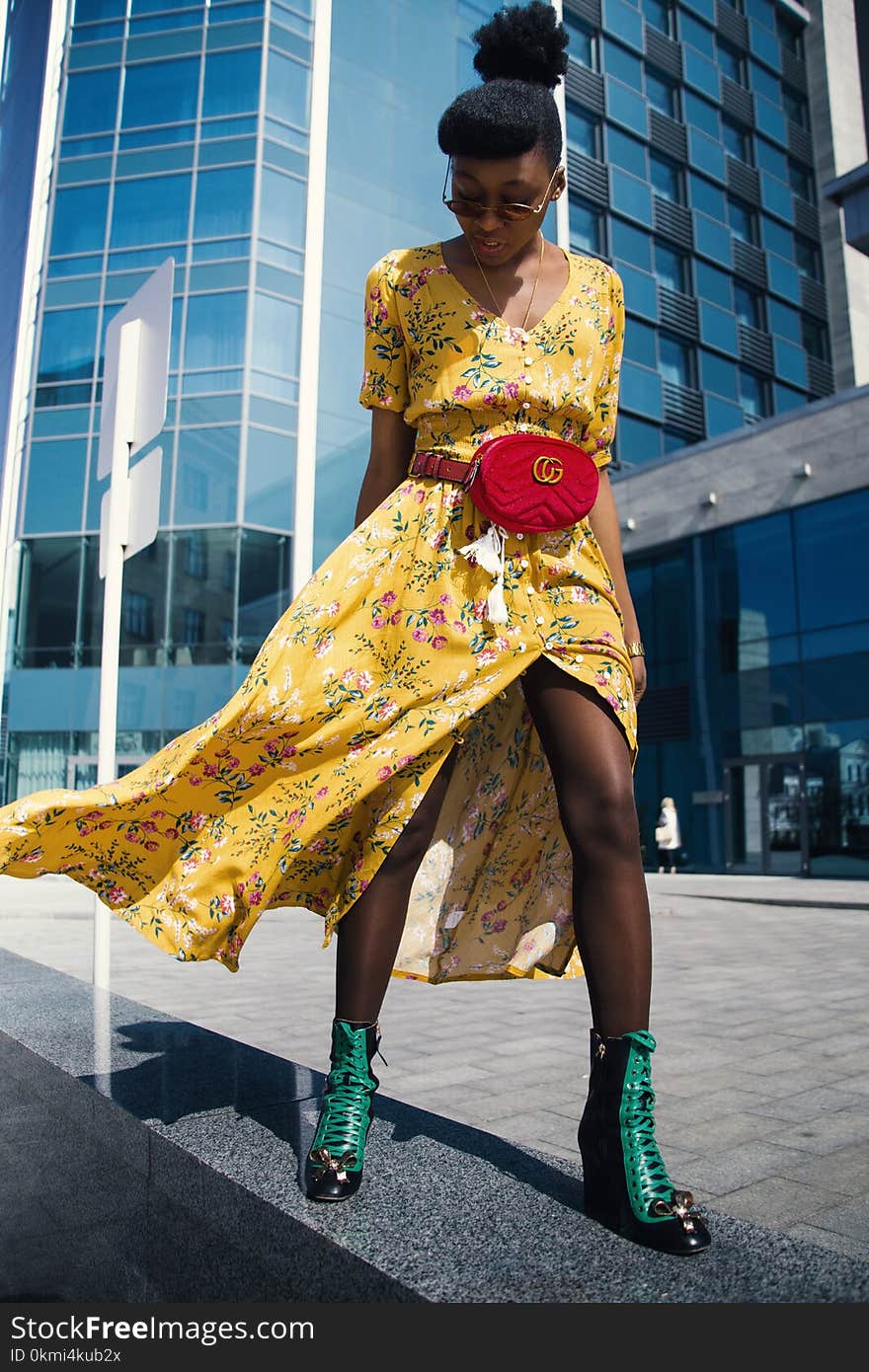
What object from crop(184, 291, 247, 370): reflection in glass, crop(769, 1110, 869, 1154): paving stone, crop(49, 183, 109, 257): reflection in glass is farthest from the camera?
crop(49, 183, 109, 257): reflection in glass

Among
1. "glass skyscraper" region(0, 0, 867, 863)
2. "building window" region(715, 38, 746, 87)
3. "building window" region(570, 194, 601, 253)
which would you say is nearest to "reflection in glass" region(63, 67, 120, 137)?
"glass skyscraper" region(0, 0, 867, 863)

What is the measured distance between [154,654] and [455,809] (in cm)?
1934

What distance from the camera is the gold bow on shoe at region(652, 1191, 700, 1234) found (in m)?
1.42

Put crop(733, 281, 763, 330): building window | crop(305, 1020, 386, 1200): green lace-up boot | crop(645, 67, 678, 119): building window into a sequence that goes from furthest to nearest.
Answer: crop(733, 281, 763, 330): building window, crop(645, 67, 678, 119): building window, crop(305, 1020, 386, 1200): green lace-up boot

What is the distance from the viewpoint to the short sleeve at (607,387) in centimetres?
211

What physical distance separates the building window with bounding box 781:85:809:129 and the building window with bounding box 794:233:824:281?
3969 mm

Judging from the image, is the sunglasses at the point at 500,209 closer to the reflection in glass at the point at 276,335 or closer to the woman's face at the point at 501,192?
the woman's face at the point at 501,192

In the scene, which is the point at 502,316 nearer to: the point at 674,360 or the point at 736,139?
the point at 674,360

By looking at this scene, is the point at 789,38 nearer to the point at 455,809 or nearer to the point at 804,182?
the point at 804,182

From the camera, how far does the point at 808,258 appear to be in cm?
3105

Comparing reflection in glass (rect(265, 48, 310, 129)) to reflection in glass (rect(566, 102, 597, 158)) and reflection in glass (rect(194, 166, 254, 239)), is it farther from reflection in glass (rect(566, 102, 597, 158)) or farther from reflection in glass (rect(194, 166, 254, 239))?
reflection in glass (rect(566, 102, 597, 158))

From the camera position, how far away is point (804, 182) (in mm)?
31609

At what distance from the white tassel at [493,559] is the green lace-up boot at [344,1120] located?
77 cm

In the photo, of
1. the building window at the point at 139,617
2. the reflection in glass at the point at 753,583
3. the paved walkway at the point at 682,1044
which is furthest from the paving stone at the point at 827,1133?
the building window at the point at 139,617
